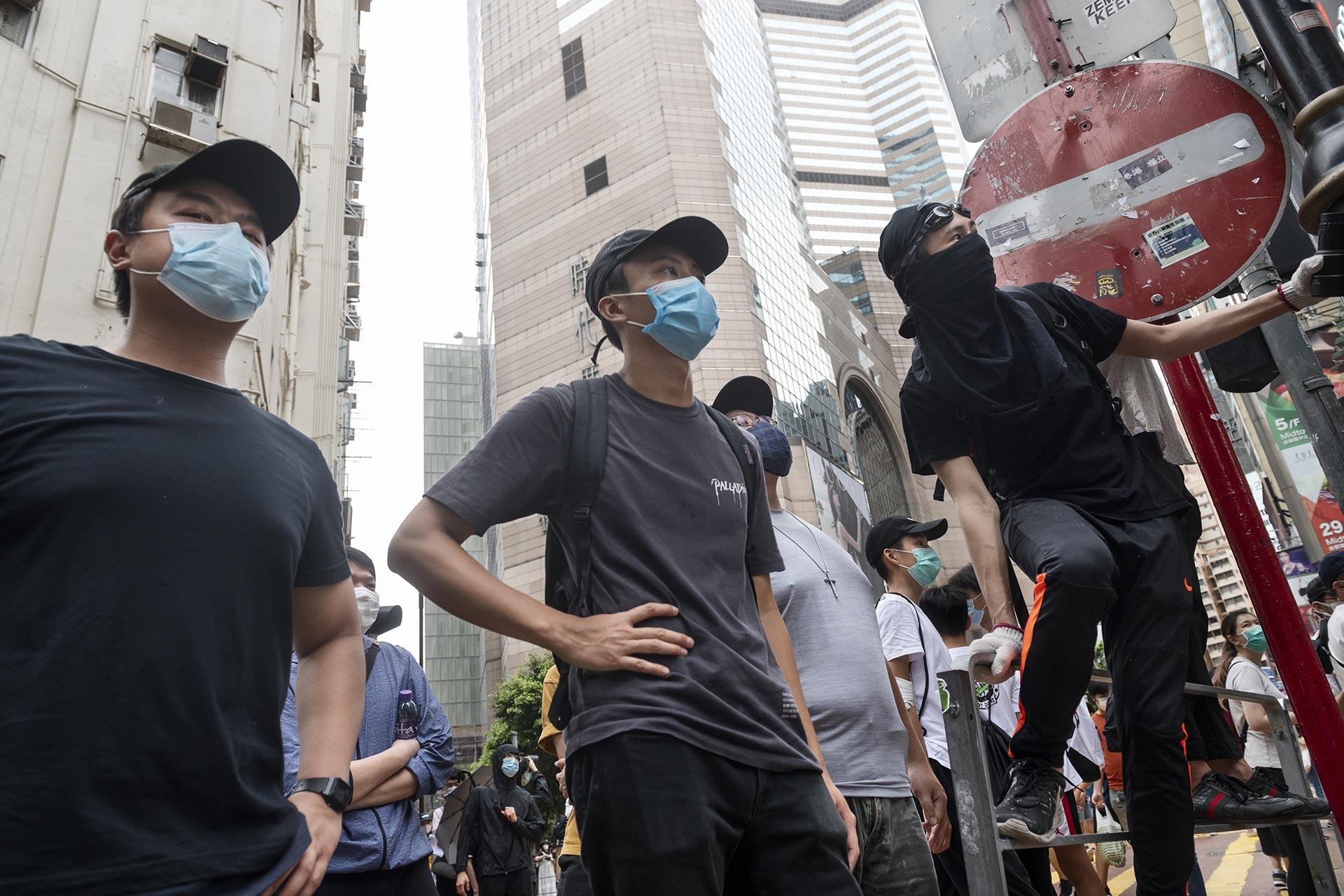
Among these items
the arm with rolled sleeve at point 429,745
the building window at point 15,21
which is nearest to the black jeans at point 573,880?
the arm with rolled sleeve at point 429,745

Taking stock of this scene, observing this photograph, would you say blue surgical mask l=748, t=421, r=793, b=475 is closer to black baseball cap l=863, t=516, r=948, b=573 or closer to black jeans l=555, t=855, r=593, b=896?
black baseball cap l=863, t=516, r=948, b=573

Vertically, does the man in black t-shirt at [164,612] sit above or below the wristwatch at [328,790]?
above

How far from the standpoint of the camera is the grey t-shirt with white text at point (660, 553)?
67.4 inches

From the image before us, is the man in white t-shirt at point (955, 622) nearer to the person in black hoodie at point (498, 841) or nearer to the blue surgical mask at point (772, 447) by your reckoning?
the blue surgical mask at point (772, 447)

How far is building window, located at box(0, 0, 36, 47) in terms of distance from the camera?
1243 cm

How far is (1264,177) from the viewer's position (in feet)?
9.82

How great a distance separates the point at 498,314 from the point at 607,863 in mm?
39282

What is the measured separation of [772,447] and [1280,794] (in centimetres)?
197

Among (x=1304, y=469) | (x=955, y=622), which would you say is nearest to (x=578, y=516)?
(x=955, y=622)

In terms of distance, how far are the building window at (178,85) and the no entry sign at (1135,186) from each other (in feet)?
48.2

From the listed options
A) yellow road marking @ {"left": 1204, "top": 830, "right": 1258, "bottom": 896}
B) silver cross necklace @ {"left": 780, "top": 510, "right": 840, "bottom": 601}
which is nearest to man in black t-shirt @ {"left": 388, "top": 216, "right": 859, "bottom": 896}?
silver cross necklace @ {"left": 780, "top": 510, "right": 840, "bottom": 601}

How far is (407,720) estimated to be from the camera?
11.3ft

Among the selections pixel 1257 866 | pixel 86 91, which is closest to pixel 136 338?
pixel 1257 866

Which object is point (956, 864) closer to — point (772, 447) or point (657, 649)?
point (772, 447)
